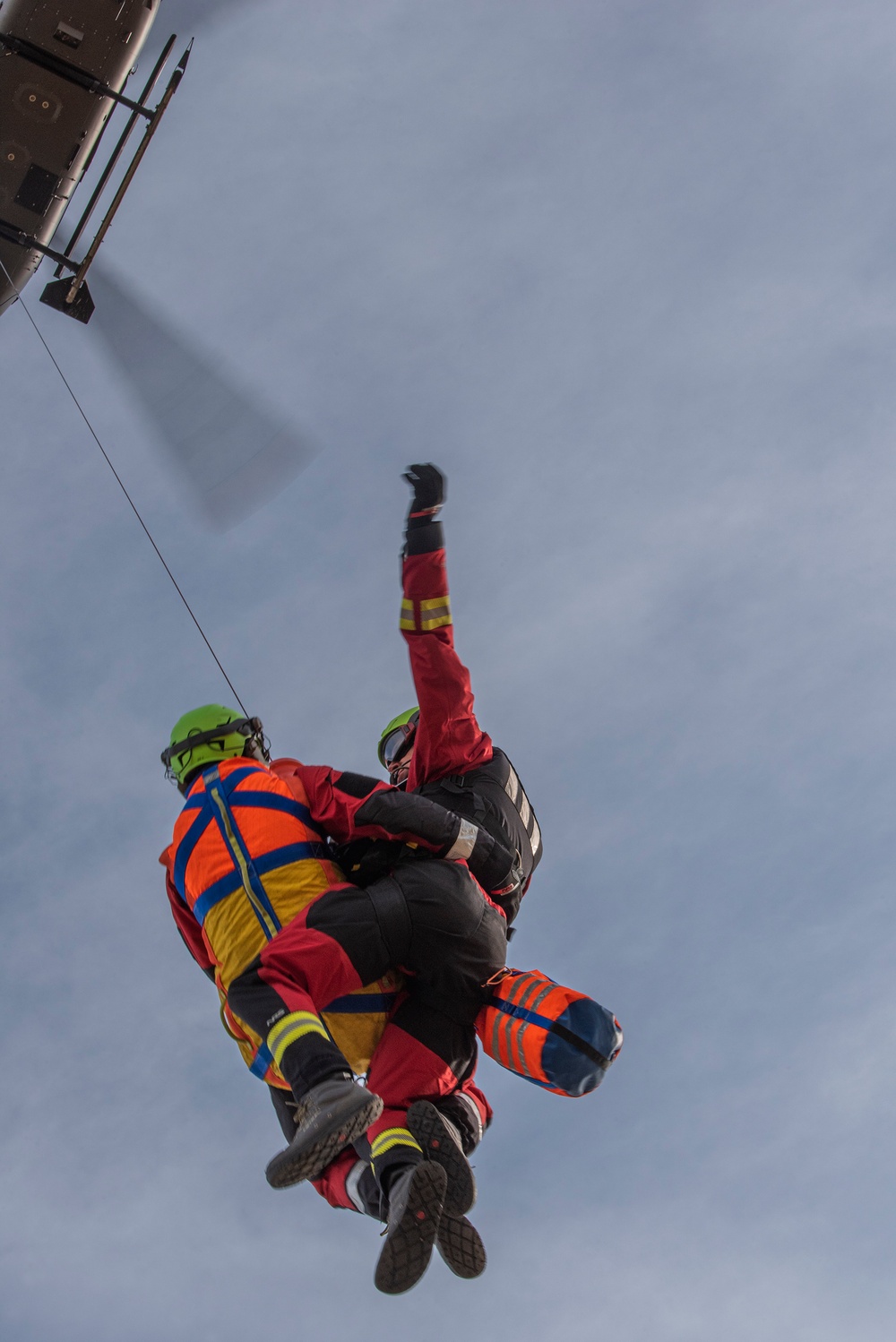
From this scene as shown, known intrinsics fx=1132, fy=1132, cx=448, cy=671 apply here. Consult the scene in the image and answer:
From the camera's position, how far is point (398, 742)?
7004 mm

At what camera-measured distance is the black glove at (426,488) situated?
230 inches

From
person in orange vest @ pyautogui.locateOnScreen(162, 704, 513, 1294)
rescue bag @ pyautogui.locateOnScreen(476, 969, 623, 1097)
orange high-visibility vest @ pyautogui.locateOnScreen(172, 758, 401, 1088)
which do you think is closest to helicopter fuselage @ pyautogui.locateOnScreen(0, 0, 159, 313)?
person in orange vest @ pyautogui.locateOnScreen(162, 704, 513, 1294)

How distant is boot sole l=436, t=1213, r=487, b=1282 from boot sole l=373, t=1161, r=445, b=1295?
0.20 metres

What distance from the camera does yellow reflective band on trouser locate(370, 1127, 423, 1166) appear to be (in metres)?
4.86

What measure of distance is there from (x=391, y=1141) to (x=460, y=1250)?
53 cm

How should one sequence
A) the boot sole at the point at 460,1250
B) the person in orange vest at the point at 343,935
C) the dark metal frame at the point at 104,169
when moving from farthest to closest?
the dark metal frame at the point at 104,169 < the boot sole at the point at 460,1250 < the person in orange vest at the point at 343,935

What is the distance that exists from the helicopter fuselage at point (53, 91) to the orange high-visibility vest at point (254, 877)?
194 inches

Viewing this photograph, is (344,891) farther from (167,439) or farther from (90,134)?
(90,134)

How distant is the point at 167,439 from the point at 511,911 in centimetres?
326

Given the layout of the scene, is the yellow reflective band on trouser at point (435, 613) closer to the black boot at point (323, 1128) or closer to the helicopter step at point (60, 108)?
the black boot at point (323, 1128)

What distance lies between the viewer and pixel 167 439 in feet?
21.0

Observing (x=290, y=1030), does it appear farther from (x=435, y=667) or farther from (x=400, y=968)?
(x=435, y=667)

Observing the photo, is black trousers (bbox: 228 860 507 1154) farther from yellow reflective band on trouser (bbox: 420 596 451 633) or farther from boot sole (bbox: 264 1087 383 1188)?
yellow reflective band on trouser (bbox: 420 596 451 633)

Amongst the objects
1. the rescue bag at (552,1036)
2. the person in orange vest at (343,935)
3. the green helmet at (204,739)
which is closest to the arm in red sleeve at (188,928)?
the person in orange vest at (343,935)
